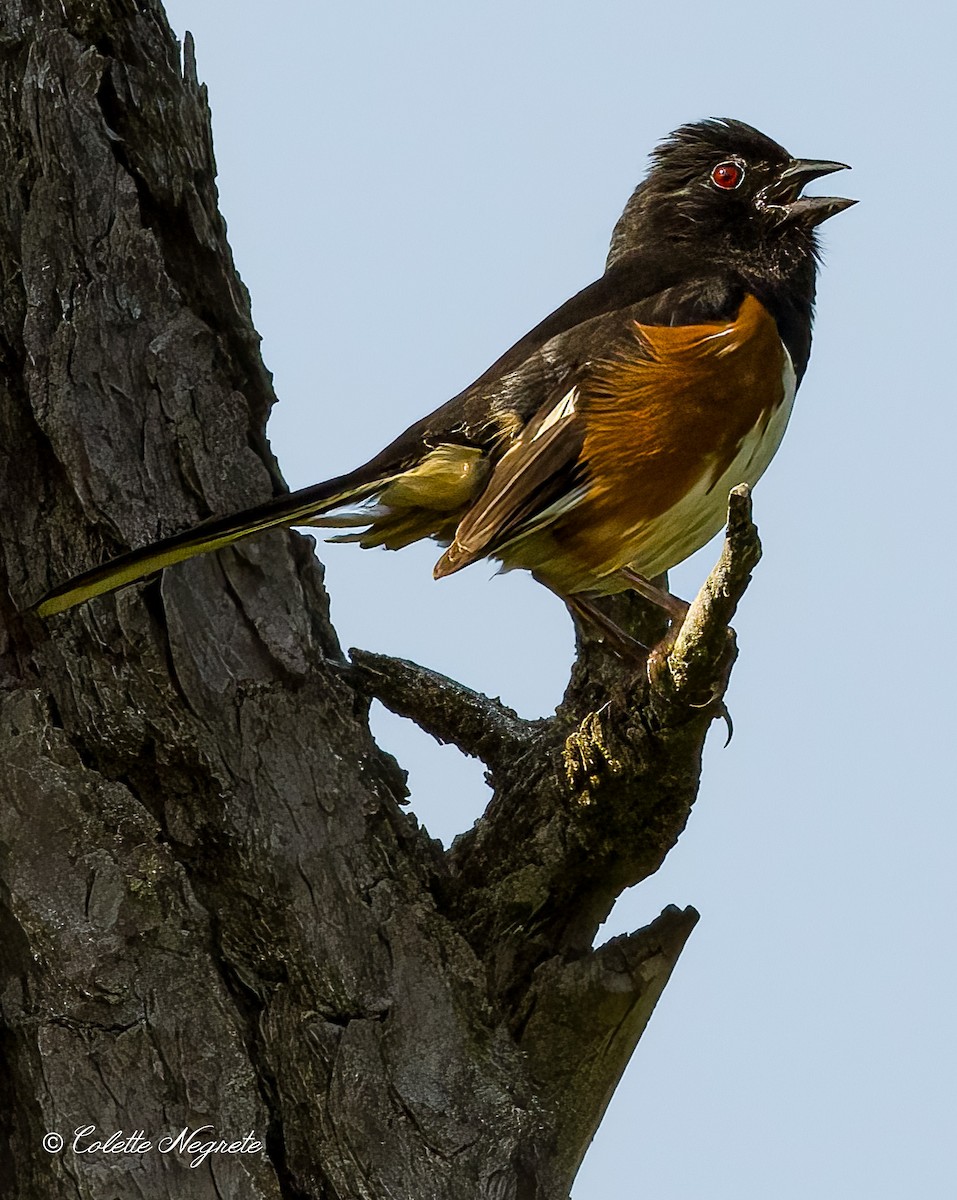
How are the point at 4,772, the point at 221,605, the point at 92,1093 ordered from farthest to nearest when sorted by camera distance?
the point at 221,605
the point at 4,772
the point at 92,1093

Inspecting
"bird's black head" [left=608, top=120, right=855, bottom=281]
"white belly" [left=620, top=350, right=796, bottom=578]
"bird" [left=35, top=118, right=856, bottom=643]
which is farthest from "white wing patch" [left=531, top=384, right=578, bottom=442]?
"bird's black head" [left=608, top=120, right=855, bottom=281]

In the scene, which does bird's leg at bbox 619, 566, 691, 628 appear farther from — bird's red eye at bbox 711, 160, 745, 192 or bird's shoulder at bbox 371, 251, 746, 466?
bird's red eye at bbox 711, 160, 745, 192

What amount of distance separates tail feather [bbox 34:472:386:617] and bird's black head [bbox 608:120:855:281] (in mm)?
1355

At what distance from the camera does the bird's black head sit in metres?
3.71

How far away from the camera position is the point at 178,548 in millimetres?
2729

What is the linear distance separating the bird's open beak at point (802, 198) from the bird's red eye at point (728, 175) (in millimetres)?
84

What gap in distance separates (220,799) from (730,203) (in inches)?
80.8

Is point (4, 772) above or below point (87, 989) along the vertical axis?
above

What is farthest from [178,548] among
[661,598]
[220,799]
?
[661,598]

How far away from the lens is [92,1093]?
2.56 metres

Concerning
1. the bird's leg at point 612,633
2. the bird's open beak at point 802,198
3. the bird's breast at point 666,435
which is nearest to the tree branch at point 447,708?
the bird's leg at point 612,633

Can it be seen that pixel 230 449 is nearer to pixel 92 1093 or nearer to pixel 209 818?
pixel 209 818

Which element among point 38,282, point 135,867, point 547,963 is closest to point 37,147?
point 38,282

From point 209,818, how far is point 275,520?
22.7 inches
